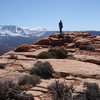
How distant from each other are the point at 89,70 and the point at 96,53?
8.59m

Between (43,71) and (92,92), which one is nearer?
(92,92)

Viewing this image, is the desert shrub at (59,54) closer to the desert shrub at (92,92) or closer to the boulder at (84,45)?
the boulder at (84,45)

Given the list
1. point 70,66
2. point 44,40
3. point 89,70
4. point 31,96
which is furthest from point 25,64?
point 44,40

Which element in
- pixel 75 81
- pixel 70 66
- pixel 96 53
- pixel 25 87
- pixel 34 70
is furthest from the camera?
pixel 96 53

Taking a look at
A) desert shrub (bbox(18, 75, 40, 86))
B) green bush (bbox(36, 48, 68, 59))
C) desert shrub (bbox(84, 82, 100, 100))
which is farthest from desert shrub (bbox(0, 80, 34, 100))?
green bush (bbox(36, 48, 68, 59))

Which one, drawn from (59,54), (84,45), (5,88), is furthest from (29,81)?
(84,45)

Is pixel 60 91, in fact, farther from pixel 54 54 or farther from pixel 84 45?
pixel 84 45

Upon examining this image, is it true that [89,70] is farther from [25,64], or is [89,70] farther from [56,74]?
[25,64]

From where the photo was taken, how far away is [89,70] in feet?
58.4

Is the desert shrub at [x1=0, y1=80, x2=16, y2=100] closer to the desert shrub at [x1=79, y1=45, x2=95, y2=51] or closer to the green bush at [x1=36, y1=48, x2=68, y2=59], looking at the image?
the green bush at [x1=36, y1=48, x2=68, y2=59]

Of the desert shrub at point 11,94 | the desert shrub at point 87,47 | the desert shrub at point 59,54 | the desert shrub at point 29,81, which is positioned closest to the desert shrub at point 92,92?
the desert shrub at point 11,94

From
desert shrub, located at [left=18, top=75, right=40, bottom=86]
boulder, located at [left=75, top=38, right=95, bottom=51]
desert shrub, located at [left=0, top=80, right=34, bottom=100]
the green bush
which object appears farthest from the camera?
boulder, located at [left=75, top=38, right=95, bottom=51]

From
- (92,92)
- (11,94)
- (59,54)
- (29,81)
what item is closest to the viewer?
(11,94)

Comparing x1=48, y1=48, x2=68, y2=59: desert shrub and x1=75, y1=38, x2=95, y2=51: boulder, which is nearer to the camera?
x1=48, y1=48, x2=68, y2=59: desert shrub
